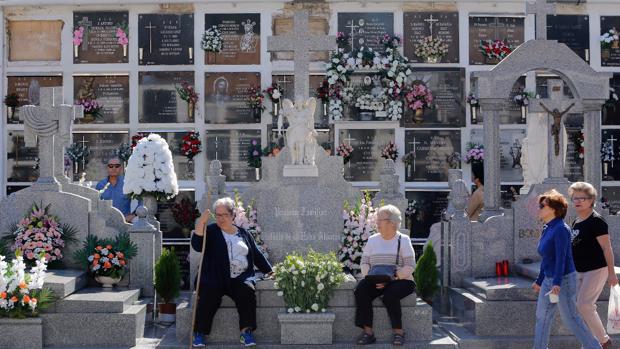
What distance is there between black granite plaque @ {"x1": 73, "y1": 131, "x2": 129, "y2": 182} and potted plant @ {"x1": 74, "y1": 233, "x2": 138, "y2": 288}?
4.23 meters

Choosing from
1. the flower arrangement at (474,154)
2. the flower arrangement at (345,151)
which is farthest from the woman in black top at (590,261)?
the flower arrangement at (345,151)

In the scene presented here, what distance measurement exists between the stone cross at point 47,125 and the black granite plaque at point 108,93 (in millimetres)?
3622

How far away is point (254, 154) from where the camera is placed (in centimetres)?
1377

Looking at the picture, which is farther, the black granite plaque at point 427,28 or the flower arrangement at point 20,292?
the black granite plaque at point 427,28

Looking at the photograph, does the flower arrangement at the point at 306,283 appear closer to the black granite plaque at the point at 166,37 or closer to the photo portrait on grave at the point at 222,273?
the photo portrait on grave at the point at 222,273

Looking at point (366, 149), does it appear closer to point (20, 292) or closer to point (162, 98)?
point (162, 98)

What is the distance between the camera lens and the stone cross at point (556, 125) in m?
10.7

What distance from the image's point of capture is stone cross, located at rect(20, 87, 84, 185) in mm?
10141

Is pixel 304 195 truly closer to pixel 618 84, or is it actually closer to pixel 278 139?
pixel 278 139

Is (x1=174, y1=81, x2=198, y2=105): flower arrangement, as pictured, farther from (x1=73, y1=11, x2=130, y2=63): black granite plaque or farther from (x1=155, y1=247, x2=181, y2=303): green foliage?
(x1=155, y1=247, x2=181, y2=303): green foliage

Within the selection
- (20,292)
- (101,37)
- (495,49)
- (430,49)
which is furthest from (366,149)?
(20,292)

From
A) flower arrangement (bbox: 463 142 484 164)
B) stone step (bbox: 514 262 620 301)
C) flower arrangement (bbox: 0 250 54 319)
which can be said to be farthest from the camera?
flower arrangement (bbox: 463 142 484 164)

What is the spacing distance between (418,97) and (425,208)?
6.00 ft

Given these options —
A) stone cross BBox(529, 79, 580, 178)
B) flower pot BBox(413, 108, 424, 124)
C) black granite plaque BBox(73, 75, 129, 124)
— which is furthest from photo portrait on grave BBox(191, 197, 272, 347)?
black granite plaque BBox(73, 75, 129, 124)
